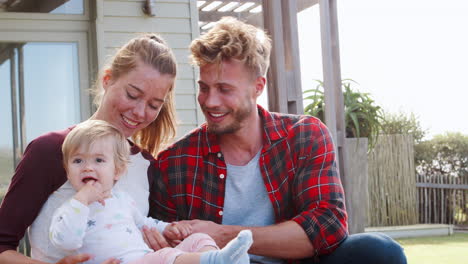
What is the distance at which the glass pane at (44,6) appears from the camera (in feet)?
15.6

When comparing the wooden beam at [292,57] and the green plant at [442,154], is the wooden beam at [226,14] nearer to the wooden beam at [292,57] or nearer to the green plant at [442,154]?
the wooden beam at [292,57]

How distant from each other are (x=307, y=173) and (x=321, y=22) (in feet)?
8.64

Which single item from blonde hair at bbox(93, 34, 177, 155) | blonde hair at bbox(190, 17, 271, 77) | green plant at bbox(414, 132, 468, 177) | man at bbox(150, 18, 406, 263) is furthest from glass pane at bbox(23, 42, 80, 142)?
green plant at bbox(414, 132, 468, 177)

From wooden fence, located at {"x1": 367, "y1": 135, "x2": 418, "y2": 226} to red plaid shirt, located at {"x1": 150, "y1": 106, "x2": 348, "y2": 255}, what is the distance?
8.22 m

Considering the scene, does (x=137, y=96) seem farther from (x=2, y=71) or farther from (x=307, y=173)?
(x=2, y=71)

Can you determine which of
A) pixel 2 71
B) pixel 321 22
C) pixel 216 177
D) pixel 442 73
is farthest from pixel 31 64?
pixel 442 73

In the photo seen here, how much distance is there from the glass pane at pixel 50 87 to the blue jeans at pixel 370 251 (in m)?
3.18

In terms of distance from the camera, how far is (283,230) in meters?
2.16

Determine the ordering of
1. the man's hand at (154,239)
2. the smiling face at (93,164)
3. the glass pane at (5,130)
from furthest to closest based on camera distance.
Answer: the glass pane at (5,130)
the man's hand at (154,239)
the smiling face at (93,164)

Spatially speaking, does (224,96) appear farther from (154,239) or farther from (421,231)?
(421,231)

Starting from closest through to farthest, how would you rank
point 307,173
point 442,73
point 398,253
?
point 398,253 → point 307,173 → point 442,73

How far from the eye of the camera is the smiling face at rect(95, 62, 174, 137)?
2.15 meters

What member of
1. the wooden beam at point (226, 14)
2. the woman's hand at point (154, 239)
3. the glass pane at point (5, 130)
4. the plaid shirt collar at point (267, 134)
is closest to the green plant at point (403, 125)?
the wooden beam at point (226, 14)

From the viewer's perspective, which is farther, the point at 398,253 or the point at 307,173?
the point at 307,173
